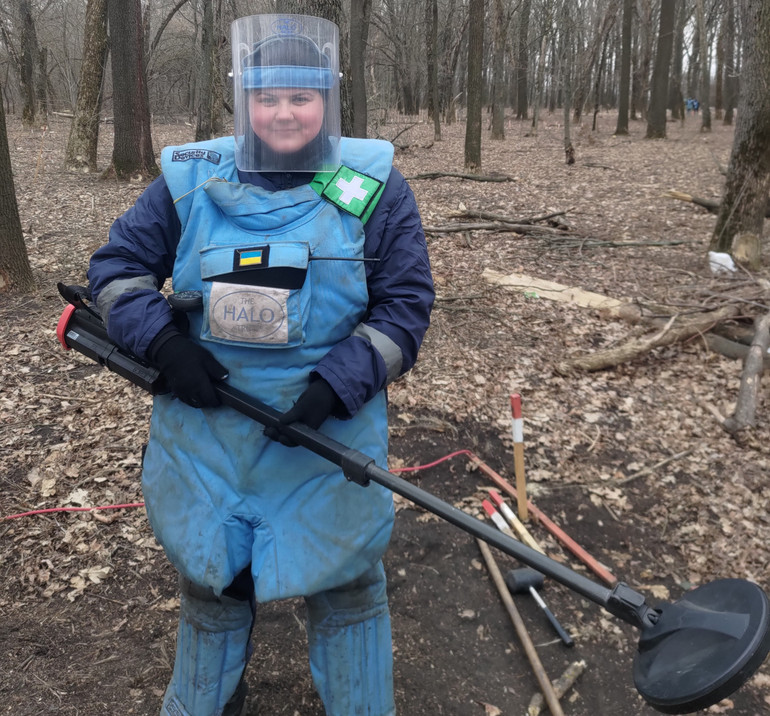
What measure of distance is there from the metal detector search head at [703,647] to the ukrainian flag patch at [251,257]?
4.55ft

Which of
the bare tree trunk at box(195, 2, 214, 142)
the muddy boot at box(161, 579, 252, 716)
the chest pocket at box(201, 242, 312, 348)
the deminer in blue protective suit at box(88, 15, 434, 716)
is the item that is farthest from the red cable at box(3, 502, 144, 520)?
the bare tree trunk at box(195, 2, 214, 142)

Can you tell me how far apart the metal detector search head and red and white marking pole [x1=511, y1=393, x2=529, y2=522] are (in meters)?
2.11

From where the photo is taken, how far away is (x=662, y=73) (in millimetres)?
19234

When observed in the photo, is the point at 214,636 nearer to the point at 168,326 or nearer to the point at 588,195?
the point at 168,326

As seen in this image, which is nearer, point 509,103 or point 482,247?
point 482,247

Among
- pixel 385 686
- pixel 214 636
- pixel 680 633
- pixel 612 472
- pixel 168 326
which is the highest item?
pixel 168 326

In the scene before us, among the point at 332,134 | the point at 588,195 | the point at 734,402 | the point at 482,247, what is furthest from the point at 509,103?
the point at 332,134

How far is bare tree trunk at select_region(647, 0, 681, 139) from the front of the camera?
18.8 meters

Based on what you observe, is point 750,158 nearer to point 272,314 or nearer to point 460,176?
point 460,176

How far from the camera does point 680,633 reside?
152 centimetres

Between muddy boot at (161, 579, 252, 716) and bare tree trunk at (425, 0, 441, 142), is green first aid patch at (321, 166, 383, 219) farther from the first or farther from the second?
bare tree trunk at (425, 0, 441, 142)

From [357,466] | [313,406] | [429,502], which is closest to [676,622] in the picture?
[429,502]

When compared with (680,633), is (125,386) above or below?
below

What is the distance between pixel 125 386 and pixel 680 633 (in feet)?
14.6
